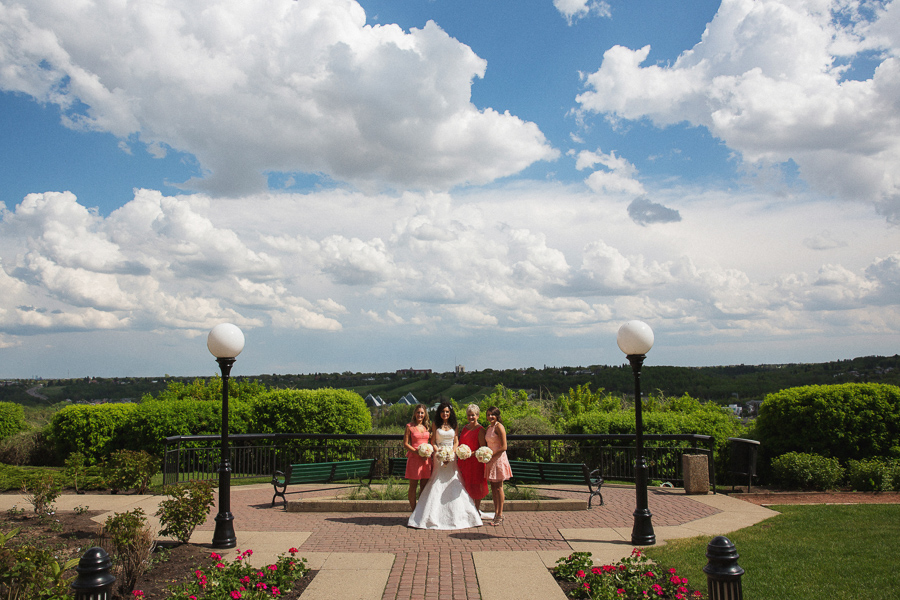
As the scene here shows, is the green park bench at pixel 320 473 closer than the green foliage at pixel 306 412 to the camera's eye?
Yes

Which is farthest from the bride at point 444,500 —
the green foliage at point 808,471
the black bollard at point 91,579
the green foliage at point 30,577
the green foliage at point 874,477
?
the green foliage at point 874,477

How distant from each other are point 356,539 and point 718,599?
16.5 ft

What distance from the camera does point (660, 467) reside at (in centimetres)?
Answer: 1302

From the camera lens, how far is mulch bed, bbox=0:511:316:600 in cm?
580

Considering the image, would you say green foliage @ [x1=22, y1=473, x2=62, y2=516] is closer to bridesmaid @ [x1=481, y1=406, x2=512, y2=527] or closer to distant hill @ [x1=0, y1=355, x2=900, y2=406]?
bridesmaid @ [x1=481, y1=406, x2=512, y2=527]

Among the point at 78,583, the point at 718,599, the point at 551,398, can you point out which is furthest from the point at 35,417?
the point at 718,599

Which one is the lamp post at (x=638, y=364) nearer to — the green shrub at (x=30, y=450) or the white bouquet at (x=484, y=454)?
the white bouquet at (x=484, y=454)

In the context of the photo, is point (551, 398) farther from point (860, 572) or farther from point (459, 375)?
point (459, 375)

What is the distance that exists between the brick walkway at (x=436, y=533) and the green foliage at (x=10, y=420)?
14.0m

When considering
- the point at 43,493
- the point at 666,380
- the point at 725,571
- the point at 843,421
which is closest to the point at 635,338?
the point at 725,571

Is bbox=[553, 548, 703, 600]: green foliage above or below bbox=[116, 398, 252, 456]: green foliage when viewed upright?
below

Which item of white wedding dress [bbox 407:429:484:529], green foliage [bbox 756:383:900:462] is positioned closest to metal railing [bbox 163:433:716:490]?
green foliage [bbox 756:383:900:462]

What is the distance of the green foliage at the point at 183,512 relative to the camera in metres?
7.05

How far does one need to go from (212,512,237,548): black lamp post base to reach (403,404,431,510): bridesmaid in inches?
105
